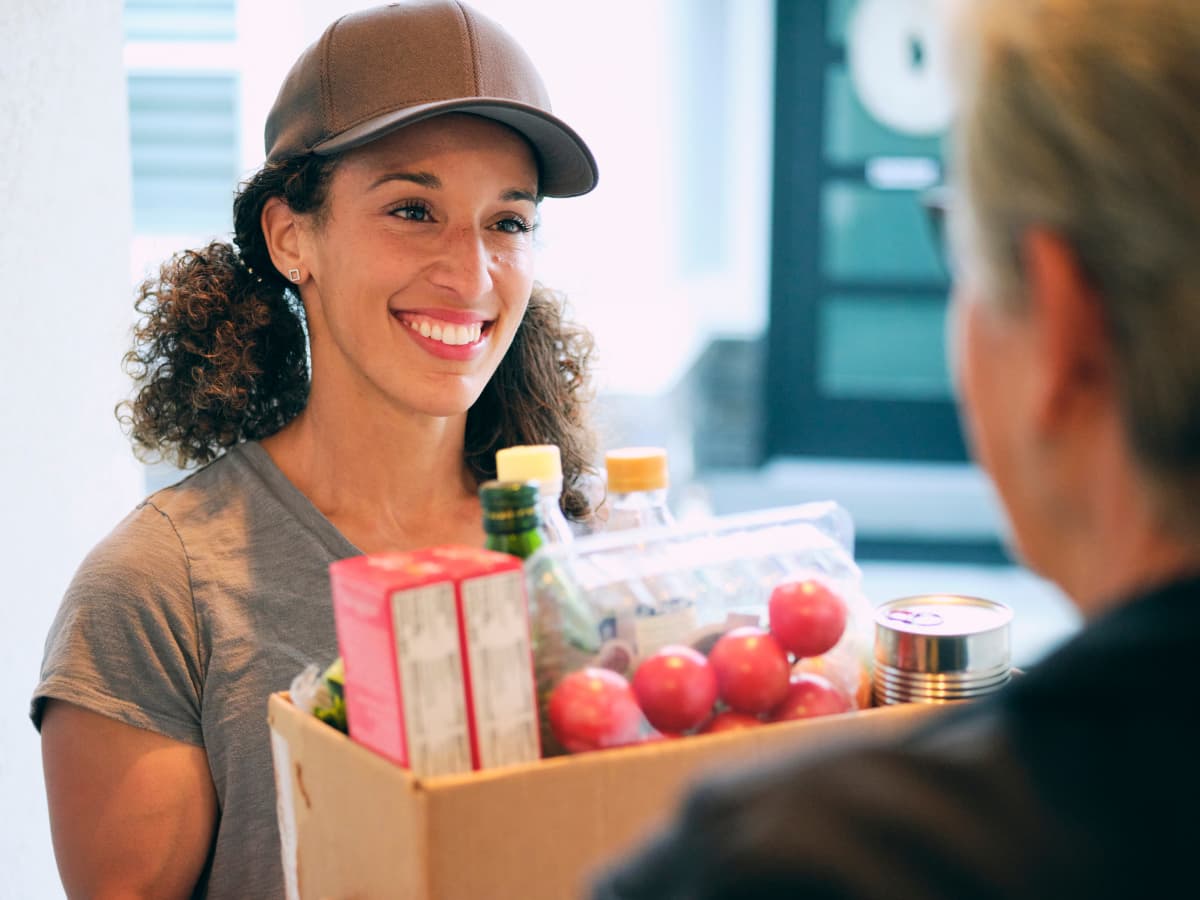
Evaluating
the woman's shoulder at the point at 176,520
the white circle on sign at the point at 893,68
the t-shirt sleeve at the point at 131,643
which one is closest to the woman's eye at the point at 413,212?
the woman's shoulder at the point at 176,520

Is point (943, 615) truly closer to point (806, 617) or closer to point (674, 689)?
point (806, 617)

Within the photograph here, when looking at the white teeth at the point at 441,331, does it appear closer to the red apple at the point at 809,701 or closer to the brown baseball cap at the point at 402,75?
the brown baseball cap at the point at 402,75

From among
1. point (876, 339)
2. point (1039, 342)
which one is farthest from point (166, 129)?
point (1039, 342)

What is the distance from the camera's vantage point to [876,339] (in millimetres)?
5266

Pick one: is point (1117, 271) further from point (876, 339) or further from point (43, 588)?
point (876, 339)

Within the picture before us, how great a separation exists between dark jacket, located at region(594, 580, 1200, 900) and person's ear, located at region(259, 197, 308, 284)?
1.14 m

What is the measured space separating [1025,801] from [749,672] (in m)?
0.40

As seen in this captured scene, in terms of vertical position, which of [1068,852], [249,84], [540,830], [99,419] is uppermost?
[249,84]

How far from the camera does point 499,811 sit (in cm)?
79

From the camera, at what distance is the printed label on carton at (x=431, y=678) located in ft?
2.49

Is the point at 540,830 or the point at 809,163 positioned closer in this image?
the point at 540,830

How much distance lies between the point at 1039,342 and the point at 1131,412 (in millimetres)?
49

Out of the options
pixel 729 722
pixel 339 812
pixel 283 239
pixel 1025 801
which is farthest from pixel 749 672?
pixel 283 239

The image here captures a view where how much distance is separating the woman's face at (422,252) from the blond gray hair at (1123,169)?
3.07 ft
